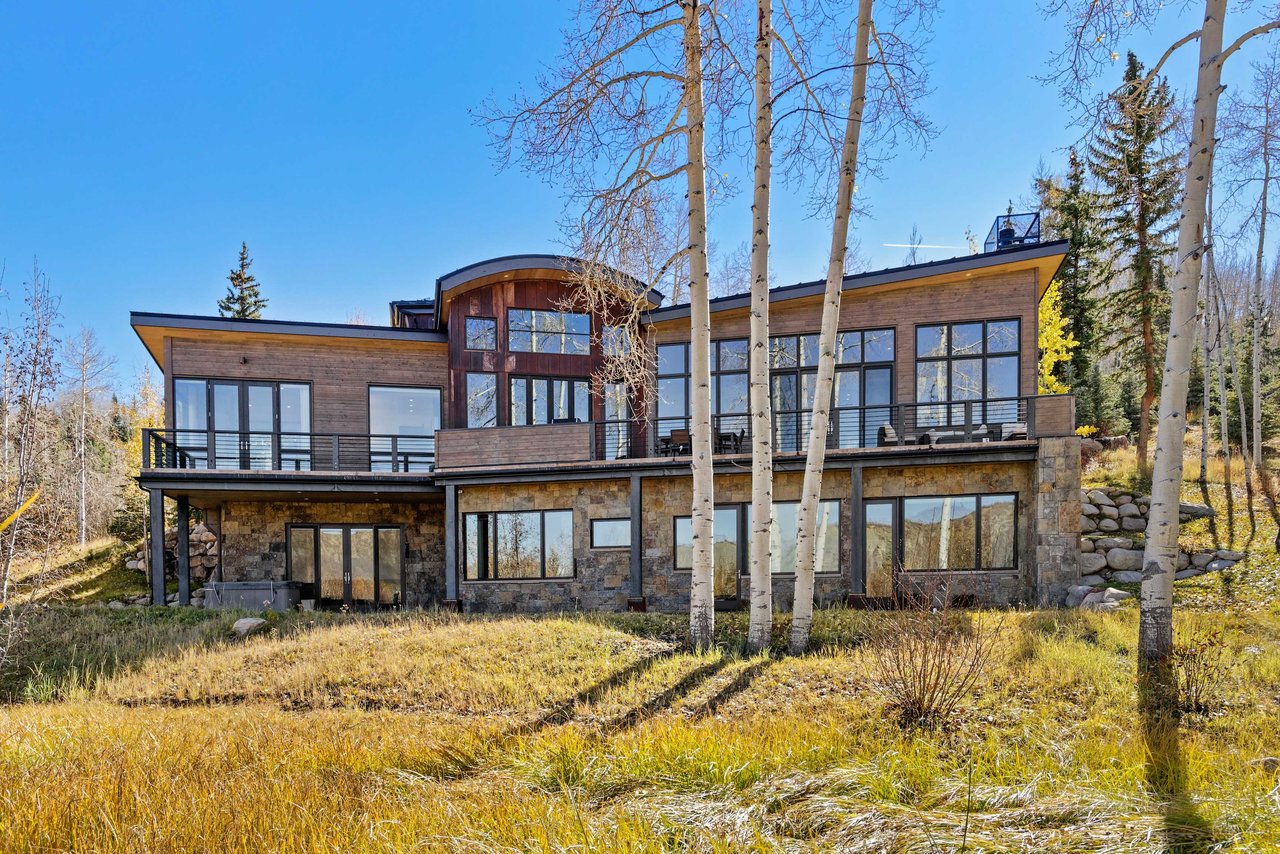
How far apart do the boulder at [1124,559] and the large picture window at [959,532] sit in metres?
2.62

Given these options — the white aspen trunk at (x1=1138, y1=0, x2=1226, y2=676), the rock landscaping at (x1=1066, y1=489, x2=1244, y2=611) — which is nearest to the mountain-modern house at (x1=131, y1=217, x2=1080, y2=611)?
the rock landscaping at (x1=1066, y1=489, x2=1244, y2=611)

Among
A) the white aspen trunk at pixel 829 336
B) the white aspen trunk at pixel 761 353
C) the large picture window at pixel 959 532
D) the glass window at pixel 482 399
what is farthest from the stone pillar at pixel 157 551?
the large picture window at pixel 959 532

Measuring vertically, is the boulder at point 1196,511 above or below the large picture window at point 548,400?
below

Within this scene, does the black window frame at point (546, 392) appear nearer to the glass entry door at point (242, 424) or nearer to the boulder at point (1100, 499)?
the glass entry door at point (242, 424)

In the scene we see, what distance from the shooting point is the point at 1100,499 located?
609 inches

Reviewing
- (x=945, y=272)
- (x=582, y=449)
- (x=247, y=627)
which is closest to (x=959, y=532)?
(x=945, y=272)

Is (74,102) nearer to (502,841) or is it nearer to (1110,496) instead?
(502,841)

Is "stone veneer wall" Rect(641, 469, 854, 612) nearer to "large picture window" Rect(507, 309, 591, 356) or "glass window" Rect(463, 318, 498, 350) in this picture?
"large picture window" Rect(507, 309, 591, 356)

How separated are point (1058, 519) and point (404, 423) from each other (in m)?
13.4

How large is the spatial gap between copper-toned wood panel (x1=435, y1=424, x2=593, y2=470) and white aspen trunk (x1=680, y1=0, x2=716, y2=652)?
5.36 m

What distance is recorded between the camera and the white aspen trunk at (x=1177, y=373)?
633 cm

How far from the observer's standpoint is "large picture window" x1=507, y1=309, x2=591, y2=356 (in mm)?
16438

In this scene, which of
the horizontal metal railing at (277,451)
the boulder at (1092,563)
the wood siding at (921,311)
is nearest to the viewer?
the boulder at (1092,563)

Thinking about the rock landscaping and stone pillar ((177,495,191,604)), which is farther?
stone pillar ((177,495,191,604))
